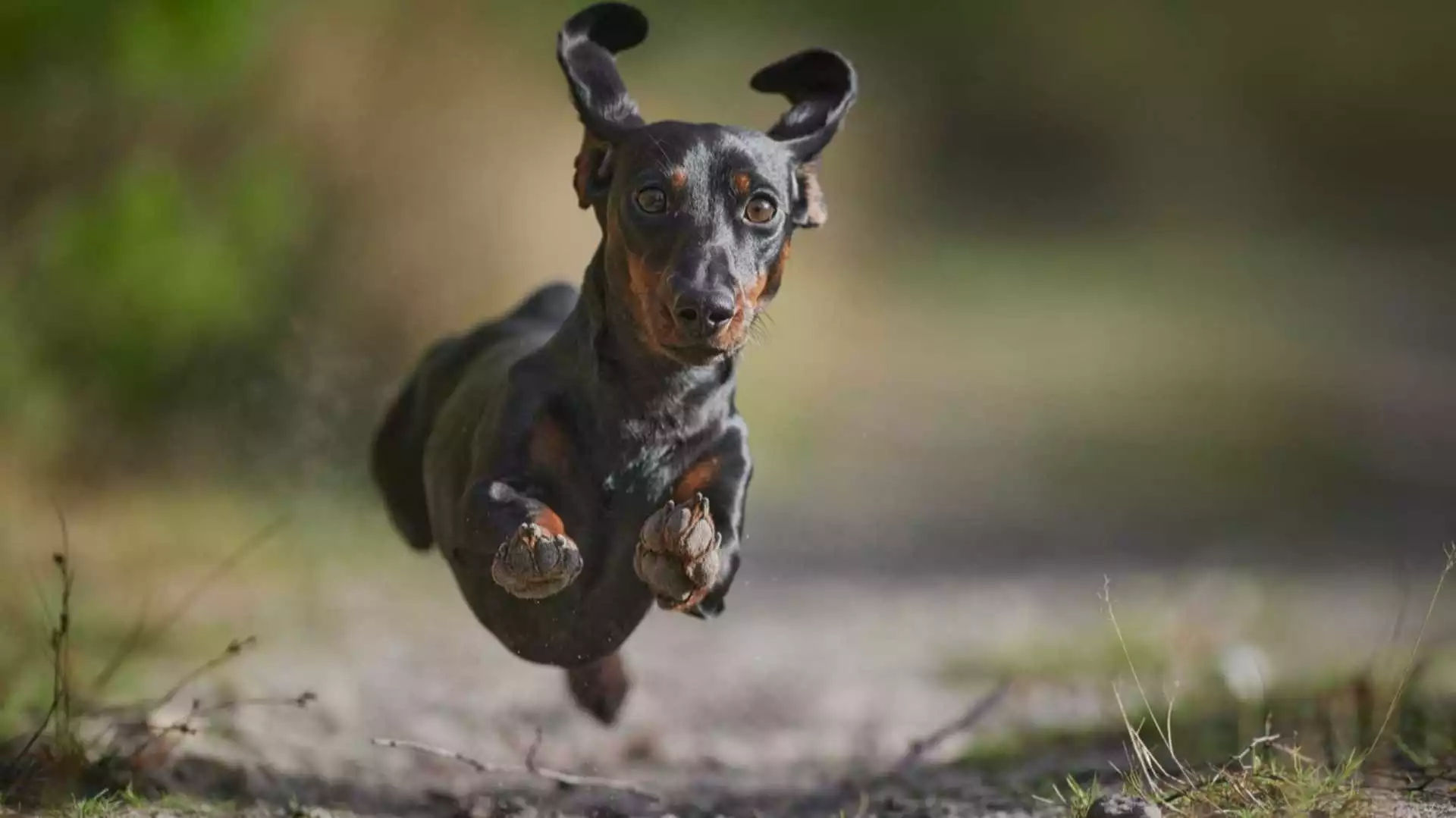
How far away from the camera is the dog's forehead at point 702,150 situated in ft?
9.24

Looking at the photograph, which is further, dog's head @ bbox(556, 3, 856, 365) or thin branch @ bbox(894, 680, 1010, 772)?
thin branch @ bbox(894, 680, 1010, 772)

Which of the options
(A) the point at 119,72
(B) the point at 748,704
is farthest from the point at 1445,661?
(A) the point at 119,72

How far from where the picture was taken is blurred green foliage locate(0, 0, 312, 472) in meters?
5.47

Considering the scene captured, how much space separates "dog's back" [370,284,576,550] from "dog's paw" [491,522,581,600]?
41.8 inches

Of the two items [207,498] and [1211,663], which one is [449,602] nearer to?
[207,498]

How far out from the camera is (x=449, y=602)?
5.87m

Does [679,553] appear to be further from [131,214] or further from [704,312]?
[131,214]

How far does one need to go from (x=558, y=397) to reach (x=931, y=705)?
2.40 meters

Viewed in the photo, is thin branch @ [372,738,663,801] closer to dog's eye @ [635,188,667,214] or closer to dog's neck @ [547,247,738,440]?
dog's neck @ [547,247,738,440]

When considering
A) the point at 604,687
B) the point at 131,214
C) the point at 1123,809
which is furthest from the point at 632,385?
the point at 131,214

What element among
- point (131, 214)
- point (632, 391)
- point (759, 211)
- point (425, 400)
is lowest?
point (632, 391)

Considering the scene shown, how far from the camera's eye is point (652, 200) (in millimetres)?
2805

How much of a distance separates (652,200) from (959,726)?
1.85 m

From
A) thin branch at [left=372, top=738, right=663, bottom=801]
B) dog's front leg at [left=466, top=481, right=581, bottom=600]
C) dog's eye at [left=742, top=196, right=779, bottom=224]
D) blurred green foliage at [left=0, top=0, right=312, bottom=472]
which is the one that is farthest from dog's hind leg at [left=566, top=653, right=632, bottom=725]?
blurred green foliage at [left=0, top=0, right=312, bottom=472]
